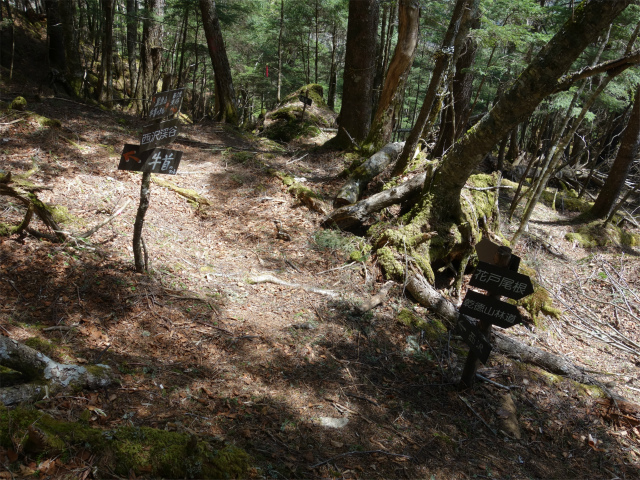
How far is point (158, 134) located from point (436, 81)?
218 inches

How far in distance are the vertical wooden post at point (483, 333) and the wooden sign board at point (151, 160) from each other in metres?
3.60

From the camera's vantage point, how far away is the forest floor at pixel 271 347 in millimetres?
3139

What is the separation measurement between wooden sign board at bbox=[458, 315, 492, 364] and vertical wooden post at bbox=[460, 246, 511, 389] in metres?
0.16

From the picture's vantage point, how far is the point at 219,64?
12039 millimetres

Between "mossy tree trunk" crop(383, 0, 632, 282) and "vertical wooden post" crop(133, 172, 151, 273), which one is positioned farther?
"vertical wooden post" crop(133, 172, 151, 273)

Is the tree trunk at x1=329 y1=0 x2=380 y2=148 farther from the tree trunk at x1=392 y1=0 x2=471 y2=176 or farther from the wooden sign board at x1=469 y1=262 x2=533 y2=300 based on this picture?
the wooden sign board at x1=469 y1=262 x2=533 y2=300

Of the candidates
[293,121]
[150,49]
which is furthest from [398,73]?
[150,49]

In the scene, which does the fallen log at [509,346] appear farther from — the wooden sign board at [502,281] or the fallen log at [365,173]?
the fallen log at [365,173]

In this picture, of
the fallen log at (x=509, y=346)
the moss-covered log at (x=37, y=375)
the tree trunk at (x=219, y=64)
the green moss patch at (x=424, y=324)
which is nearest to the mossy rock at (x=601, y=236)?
the fallen log at (x=509, y=346)

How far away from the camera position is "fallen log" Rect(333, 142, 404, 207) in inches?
299

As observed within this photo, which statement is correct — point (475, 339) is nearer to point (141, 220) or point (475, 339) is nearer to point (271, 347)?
point (271, 347)

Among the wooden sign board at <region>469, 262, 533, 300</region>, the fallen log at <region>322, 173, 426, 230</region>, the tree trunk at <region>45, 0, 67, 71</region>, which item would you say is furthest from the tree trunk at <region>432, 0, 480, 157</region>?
the tree trunk at <region>45, 0, 67, 71</region>

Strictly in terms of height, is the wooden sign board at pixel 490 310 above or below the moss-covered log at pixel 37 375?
above

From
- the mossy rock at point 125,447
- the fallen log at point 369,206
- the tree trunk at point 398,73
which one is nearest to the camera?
the mossy rock at point 125,447
